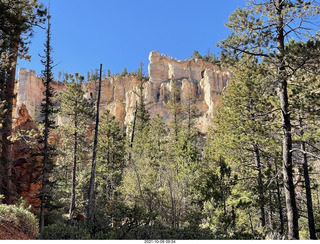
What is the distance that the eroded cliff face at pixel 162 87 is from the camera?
59625 mm

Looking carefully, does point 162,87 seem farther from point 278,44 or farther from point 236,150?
point 278,44

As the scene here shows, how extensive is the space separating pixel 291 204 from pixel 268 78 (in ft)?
12.0

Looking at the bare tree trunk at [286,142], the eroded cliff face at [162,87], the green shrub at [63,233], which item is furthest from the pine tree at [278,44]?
the eroded cliff face at [162,87]

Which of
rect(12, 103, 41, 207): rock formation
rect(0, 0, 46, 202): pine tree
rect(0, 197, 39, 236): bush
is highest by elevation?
rect(0, 0, 46, 202): pine tree

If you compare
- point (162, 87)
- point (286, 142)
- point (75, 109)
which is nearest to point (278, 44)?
point (286, 142)

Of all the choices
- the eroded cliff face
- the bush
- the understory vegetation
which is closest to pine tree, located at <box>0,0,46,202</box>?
the understory vegetation

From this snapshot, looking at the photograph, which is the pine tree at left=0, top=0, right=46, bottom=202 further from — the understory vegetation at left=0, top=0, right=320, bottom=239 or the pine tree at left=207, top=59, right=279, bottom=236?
the pine tree at left=207, top=59, right=279, bottom=236

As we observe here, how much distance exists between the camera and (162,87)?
6425 centimetres

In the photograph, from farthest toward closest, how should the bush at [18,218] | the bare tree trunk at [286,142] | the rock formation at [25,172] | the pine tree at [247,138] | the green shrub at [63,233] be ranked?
the rock formation at [25,172] < the pine tree at [247,138] < the bush at [18,218] < the bare tree trunk at [286,142] < the green shrub at [63,233]

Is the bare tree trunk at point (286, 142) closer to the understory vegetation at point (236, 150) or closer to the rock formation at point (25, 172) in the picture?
the understory vegetation at point (236, 150)

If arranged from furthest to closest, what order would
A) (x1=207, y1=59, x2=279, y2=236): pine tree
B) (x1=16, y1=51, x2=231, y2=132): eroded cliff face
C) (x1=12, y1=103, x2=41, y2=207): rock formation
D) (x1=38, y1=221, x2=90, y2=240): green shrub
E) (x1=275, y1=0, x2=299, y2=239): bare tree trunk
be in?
1. (x1=16, y1=51, x2=231, y2=132): eroded cliff face
2. (x1=12, y1=103, x2=41, y2=207): rock formation
3. (x1=207, y1=59, x2=279, y2=236): pine tree
4. (x1=275, y1=0, x2=299, y2=239): bare tree trunk
5. (x1=38, y1=221, x2=90, y2=240): green shrub

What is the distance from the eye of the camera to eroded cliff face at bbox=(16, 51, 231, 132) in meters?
59.6

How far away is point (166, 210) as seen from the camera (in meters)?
8.84

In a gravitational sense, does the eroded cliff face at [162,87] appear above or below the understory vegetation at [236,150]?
above
